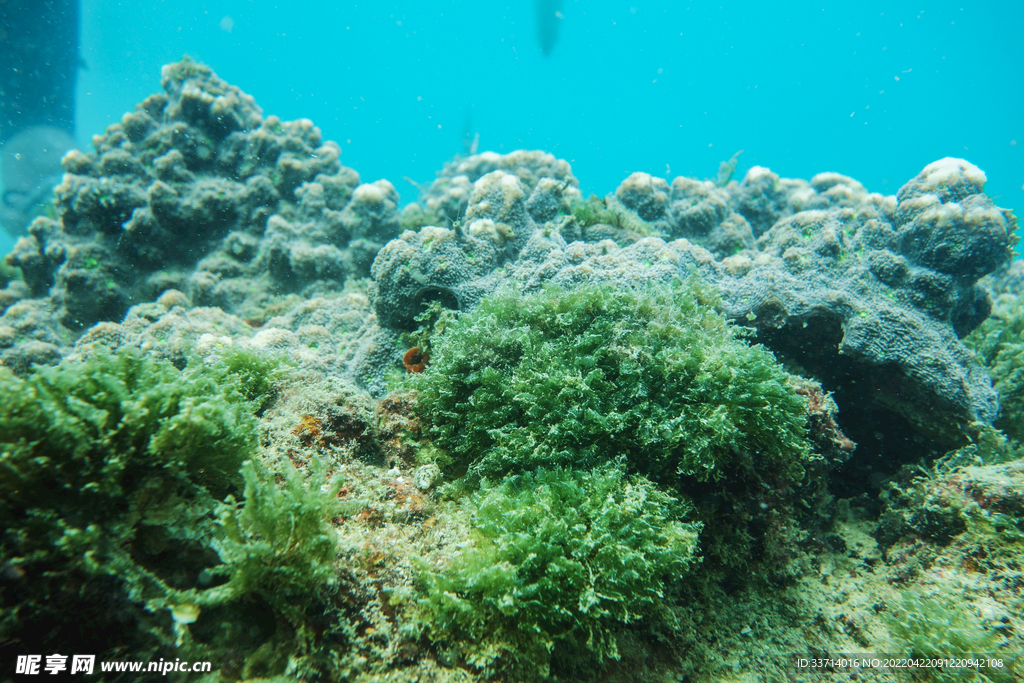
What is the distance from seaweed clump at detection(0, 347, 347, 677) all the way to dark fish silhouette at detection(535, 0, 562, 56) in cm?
4699

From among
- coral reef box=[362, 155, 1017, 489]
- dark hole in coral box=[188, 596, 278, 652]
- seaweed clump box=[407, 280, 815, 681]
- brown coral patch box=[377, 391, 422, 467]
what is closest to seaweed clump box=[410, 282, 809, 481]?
seaweed clump box=[407, 280, 815, 681]

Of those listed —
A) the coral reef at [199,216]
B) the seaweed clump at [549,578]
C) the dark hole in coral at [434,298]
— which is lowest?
the seaweed clump at [549,578]

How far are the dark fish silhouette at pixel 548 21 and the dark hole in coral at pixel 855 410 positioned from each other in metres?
43.9

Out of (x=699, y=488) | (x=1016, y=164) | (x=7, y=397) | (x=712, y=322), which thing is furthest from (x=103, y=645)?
(x=1016, y=164)

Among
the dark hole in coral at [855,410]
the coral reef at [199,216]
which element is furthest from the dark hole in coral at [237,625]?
the coral reef at [199,216]

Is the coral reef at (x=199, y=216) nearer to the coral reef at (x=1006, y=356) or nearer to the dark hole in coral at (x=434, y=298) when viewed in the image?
the dark hole in coral at (x=434, y=298)

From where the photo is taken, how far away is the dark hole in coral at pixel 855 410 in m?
5.27

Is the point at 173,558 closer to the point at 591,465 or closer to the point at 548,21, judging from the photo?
the point at 591,465

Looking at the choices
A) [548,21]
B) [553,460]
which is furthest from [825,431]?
[548,21]

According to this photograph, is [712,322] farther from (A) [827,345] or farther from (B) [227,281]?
(B) [227,281]

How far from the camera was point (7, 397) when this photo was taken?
2088mm

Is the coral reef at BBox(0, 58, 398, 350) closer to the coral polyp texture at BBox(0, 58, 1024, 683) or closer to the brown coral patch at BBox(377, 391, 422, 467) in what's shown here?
the coral polyp texture at BBox(0, 58, 1024, 683)

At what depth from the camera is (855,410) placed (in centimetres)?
565

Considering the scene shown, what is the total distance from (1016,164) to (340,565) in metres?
129
